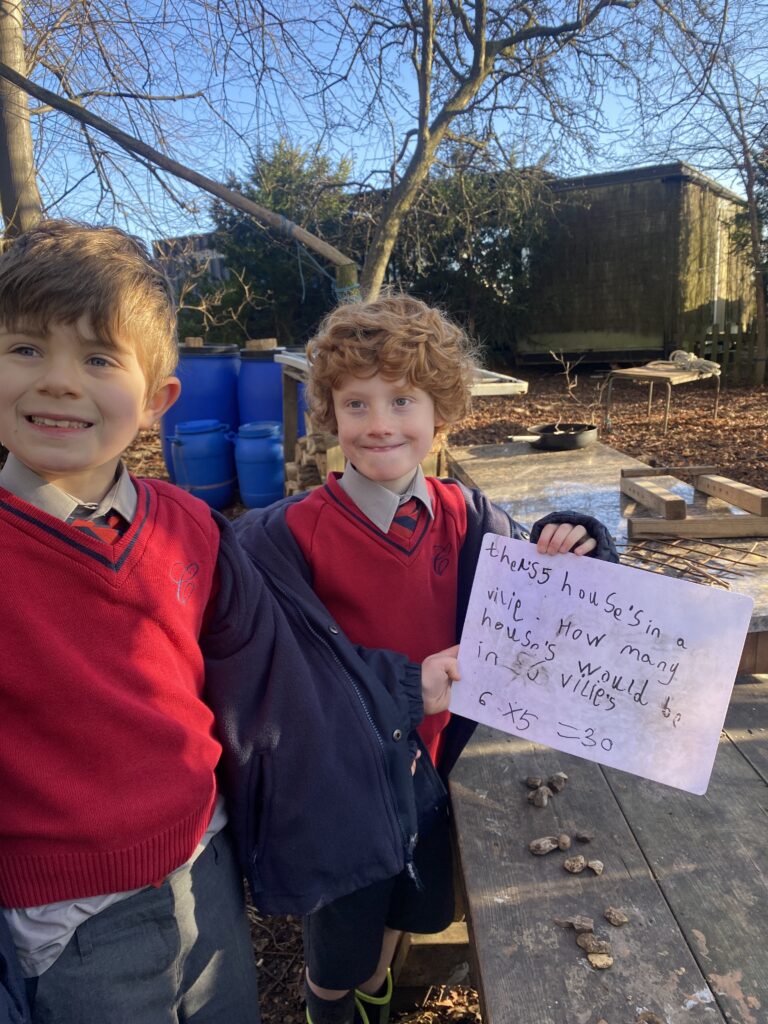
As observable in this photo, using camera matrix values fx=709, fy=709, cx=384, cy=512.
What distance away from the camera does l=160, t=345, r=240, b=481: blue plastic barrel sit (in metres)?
7.28

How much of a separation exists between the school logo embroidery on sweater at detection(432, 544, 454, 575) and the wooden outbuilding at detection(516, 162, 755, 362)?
12786 mm

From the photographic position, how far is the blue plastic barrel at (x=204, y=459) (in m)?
6.55

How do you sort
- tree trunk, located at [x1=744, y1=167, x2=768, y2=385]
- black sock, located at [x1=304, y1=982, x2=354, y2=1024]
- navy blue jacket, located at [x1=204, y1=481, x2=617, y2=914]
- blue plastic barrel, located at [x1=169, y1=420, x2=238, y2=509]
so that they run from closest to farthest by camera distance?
navy blue jacket, located at [x1=204, y1=481, x2=617, y2=914] → black sock, located at [x1=304, y1=982, x2=354, y2=1024] → blue plastic barrel, located at [x1=169, y1=420, x2=238, y2=509] → tree trunk, located at [x1=744, y1=167, x2=768, y2=385]

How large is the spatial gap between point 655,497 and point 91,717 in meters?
1.96

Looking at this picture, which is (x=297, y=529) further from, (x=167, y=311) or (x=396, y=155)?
(x=396, y=155)

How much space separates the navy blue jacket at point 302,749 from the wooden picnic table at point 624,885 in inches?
8.2

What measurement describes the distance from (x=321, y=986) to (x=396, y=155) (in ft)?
22.5

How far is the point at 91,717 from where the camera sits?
96cm

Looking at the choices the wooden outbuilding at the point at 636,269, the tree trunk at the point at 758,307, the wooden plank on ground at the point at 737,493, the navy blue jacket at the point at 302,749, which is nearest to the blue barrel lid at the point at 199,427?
the wooden plank on ground at the point at 737,493

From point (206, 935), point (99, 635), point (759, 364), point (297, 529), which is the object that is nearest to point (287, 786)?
point (206, 935)

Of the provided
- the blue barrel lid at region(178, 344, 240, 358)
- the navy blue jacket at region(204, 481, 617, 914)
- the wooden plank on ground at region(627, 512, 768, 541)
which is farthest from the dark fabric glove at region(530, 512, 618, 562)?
the blue barrel lid at region(178, 344, 240, 358)

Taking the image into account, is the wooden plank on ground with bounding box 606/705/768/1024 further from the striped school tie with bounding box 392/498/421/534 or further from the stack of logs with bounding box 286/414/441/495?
the stack of logs with bounding box 286/414/441/495

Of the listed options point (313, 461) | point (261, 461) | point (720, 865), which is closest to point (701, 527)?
point (720, 865)

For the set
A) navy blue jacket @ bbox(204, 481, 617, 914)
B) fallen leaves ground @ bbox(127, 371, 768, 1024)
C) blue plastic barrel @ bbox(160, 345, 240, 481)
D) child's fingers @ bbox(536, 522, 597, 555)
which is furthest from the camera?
blue plastic barrel @ bbox(160, 345, 240, 481)
